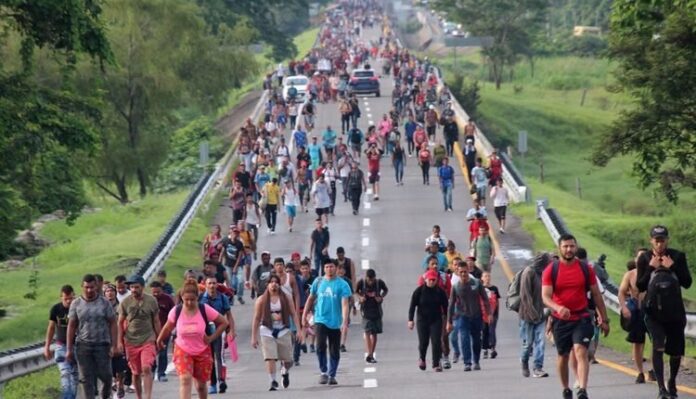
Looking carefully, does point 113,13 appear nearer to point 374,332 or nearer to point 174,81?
point 174,81

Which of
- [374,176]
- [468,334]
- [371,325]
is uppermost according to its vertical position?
[468,334]

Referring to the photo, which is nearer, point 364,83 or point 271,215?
point 271,215

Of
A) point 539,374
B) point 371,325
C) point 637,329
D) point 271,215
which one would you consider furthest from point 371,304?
point 271,215

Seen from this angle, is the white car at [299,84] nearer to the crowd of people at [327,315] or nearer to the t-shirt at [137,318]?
the crowd of people at [327,315]

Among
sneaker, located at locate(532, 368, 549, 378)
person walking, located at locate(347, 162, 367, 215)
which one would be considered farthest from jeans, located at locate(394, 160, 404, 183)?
sneaker, located at locate(532, 368, 549, 378)

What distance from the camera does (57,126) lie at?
30531 mm

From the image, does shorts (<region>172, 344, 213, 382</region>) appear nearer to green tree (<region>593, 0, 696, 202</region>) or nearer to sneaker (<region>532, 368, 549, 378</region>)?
sneaker (<region>532, 368, 549, 378</region>)

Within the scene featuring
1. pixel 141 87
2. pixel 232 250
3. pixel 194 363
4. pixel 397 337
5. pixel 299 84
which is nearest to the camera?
pixel 194 363

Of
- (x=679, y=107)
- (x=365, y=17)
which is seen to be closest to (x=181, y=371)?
(x=679, y=107)

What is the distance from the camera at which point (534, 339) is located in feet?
63.1

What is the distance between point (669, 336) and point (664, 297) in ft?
1.40

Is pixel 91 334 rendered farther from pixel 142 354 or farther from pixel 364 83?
pixel 364 83

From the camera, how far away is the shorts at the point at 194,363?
1600 cm

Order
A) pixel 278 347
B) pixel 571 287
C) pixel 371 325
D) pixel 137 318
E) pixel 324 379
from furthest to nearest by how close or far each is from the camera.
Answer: pixel 371 325
pixel 324 379
pixel 278 347
pixel 137 318
pixel 571 287
